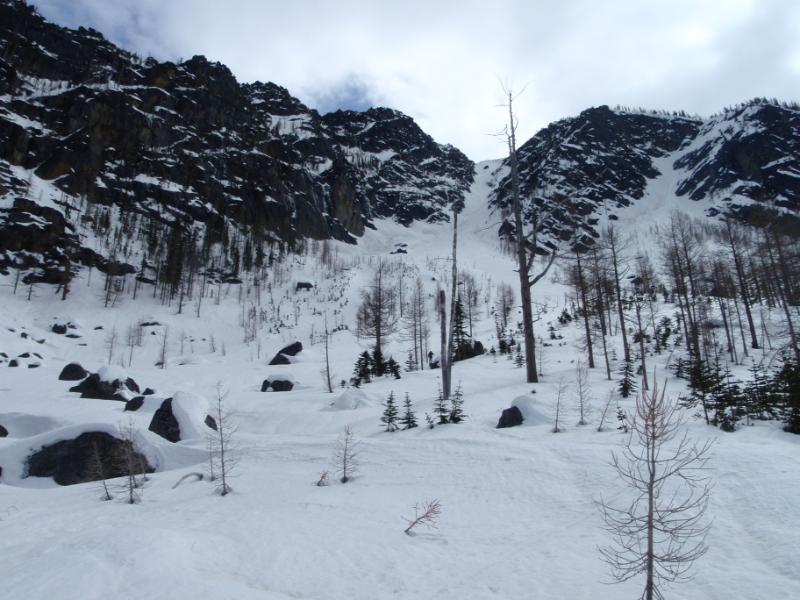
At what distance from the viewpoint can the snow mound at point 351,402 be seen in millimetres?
17703

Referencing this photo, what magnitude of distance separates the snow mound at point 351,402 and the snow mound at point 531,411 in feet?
24.8

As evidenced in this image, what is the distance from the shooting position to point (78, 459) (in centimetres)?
1171

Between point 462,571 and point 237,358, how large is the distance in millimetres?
50943

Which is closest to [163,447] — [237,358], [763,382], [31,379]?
[763,382]

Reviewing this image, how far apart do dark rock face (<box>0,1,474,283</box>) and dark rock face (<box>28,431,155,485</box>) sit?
235ft

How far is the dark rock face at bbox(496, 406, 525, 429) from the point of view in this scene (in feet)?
38.7

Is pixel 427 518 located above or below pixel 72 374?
below

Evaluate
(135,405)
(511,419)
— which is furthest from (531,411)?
(135,405)

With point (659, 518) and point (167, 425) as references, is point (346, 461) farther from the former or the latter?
point (167, 425)

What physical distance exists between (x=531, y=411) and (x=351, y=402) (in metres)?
8.52

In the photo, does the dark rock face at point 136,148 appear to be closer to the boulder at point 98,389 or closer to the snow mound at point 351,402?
the boulder at point 98,389

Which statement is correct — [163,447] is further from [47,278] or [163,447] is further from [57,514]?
[47,278]

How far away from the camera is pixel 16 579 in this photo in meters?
4.91

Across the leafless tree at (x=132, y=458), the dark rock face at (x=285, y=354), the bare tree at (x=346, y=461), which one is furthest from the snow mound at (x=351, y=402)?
the dark rock face at (x=285, y=354)
